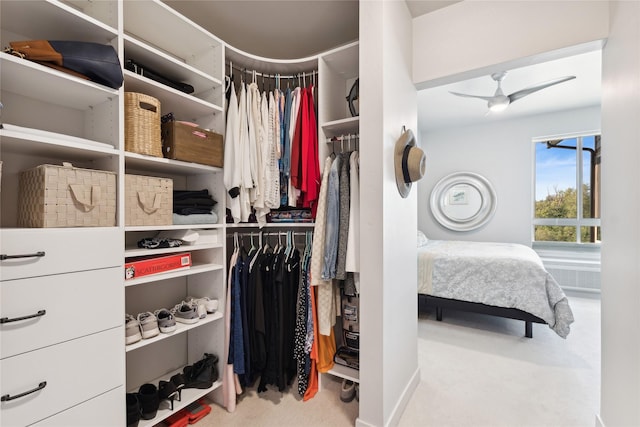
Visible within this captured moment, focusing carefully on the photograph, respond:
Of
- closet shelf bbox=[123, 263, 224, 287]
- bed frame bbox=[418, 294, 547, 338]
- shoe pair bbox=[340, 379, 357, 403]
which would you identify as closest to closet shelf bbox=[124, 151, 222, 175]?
closet shelf bbox=[123, 263, 224, 287]

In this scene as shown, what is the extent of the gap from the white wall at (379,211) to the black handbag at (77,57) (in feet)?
3.82

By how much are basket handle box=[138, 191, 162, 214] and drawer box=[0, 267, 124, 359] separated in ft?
1.03

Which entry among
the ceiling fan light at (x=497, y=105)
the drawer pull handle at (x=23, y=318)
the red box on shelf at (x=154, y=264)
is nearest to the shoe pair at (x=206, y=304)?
the red box on shelf at (x=154, y=264)

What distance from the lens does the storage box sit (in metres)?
1.53

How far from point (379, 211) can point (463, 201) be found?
3888 millimetres

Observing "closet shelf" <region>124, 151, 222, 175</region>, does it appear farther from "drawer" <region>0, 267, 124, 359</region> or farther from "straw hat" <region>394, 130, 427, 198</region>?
"straw hat" <region>394, 130, 427, 198</region>

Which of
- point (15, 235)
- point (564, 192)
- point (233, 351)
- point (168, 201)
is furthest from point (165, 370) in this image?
point (564, 192)

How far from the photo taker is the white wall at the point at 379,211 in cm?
148

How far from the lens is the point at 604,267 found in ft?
4.88

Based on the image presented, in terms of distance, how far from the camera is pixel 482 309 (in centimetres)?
280

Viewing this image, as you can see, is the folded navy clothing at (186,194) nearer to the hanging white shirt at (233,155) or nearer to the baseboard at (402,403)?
the hanging white shirt at (233,155)

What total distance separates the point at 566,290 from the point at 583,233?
93 centimetres

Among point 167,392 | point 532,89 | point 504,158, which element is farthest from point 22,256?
point 504,158

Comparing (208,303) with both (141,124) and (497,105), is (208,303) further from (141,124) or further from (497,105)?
(497,105)
